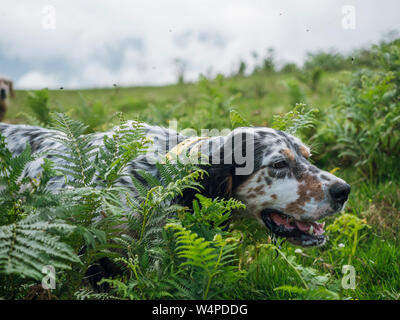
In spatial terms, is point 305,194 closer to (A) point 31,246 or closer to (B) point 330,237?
(B) point 330,237

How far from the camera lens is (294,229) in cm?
282

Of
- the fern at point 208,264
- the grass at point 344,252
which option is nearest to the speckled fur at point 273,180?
the grass at point 344,252

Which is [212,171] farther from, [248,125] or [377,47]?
[377,47]

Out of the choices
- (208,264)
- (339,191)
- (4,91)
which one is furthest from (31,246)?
(4,91)

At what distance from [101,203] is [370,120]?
372cm

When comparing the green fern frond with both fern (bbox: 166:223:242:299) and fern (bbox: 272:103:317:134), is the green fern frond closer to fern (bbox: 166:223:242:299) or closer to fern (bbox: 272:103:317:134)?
fern (bbox: 166:223:242:299)

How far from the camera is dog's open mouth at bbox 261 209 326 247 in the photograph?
9.18ft

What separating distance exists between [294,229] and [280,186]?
0.35 m

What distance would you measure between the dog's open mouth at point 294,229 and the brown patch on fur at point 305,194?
0.11 metres

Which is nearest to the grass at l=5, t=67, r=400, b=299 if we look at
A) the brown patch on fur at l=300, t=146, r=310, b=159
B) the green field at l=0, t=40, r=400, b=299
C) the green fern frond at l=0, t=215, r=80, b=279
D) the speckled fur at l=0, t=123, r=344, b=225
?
the green field at l=0, t=40, r=400, b=299

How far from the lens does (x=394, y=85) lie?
4.60 m

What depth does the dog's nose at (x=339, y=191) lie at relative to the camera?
2.67 metres

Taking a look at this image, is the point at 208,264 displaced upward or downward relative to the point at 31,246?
downward
